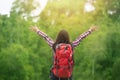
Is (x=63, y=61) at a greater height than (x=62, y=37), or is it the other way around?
(x=62, y=37)

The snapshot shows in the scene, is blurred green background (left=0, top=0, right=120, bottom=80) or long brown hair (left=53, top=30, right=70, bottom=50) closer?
long brown hair (left=53, top=30, right=70, bottom=50)

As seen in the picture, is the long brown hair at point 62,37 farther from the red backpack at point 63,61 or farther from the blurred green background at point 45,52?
the blurred green background at point 45,52

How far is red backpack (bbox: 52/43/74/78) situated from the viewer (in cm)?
779

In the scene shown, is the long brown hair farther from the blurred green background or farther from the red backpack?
the blurred green background

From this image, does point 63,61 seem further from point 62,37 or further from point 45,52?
point 45,52

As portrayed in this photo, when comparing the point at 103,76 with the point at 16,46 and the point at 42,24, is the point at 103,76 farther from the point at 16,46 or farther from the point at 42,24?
the point at 42,24

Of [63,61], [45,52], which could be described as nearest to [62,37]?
[63,61]

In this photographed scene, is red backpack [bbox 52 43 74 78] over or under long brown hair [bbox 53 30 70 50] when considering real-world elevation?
under

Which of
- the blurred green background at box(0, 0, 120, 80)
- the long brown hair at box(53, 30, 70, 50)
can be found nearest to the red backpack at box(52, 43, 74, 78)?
the long brown hair at box(53, 30, 70, 50)

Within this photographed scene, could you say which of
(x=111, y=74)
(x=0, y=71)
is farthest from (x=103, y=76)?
(x=0, y=71)

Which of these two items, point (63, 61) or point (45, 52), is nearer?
point (63, 61)

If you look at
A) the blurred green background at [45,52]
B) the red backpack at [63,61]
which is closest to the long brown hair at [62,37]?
the red backpack at [63,61]

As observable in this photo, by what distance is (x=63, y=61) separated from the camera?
7805 mm

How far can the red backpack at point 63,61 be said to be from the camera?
25.6 ft
